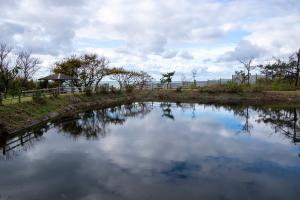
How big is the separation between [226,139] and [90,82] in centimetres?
2509

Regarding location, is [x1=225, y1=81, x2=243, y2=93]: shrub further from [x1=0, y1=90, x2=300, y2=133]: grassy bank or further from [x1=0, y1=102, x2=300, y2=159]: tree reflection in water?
[x1=0, y1=102, x2=300, y2=159]: tree reflection in water

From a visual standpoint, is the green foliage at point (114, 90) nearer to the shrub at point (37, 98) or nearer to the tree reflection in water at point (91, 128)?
the tree reflection in water at point (91, 128)

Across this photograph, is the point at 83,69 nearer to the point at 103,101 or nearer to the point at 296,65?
the point at 103,101

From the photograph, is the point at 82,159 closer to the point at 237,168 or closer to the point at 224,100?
the point at 237,168

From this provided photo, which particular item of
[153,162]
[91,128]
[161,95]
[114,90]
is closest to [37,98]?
[91,128]

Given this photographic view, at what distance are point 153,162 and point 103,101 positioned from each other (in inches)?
879

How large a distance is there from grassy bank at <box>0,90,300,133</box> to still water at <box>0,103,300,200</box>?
1.87m

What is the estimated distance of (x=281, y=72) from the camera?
39188 millimetres

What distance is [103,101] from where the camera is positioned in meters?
31.7

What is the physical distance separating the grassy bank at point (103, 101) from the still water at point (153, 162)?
187 centimetres

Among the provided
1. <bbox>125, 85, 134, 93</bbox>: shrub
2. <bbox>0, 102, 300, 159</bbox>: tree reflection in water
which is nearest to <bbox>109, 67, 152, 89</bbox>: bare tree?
<bbox>125, 85, 134, 93</bbox>: shrub

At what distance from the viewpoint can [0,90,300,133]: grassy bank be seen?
1633cm

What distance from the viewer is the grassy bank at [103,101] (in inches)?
643

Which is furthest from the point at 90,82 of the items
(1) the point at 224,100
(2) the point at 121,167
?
(2) the point at 121,167
